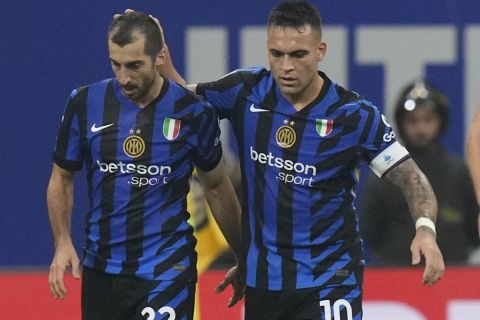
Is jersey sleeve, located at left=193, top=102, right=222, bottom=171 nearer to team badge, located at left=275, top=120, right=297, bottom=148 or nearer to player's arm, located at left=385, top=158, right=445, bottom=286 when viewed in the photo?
team badge, located at left=275, top=120, right=297, bottom=148

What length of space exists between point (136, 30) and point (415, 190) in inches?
A: 54.0

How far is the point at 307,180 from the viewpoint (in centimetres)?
689

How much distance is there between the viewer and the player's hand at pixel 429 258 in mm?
6438

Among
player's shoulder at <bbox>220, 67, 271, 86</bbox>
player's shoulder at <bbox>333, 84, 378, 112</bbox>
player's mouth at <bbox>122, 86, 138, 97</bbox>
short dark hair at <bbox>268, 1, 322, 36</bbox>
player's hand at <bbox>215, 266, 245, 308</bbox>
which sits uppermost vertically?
short dark hair at <bbox>268, 1, 322, 36</bbox>

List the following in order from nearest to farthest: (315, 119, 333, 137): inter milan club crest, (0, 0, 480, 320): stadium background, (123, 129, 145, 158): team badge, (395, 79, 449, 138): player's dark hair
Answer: (123, 129, 145, 158): team badge < (315, 119, 333, 137): inter milan club crest < (395, 79, 449, 138): player's dark hair < (0, 0, 480, 320): stadium background

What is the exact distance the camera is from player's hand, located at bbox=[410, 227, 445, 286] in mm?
6438

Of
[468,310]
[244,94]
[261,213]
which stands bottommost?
[468,310]

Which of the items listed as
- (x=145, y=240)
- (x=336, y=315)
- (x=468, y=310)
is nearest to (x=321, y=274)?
(x=336, y=315)

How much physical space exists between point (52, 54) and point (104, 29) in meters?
0.39

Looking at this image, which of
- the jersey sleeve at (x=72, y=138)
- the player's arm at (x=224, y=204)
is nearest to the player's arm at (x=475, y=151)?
the player's arm at (x=224, y=204)

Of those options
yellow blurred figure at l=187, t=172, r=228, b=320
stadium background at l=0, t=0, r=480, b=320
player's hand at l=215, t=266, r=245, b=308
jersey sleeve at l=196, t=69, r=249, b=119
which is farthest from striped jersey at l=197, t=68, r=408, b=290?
stadium background at l=0, t=0, r=480, b=320

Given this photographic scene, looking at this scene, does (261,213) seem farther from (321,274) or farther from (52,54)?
(52,54)

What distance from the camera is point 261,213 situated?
22.8ft

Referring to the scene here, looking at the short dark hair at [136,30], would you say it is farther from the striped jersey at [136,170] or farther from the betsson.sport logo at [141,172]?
the betsson.sport logo at [141,172]
